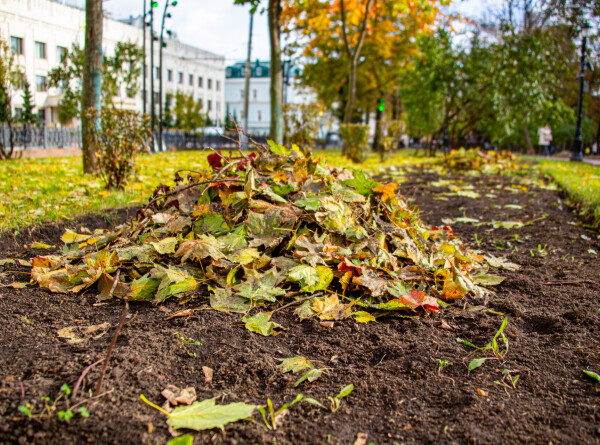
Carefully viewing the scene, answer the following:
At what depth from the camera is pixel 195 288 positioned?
2533mm

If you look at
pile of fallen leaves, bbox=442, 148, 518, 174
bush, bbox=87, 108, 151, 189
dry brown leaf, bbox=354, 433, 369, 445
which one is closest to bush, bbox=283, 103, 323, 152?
pile of fallen leaves, bbox=442, 148, 518, 174

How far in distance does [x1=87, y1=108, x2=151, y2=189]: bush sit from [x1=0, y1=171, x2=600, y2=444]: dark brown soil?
349 cm

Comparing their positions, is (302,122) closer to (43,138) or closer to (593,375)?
Answer: (43,138)

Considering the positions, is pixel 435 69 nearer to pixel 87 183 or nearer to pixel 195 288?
pixel 87 183

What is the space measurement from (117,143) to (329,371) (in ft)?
17.4

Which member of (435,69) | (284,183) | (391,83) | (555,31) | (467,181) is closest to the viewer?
(284,183)

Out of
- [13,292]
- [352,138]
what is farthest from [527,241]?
[352,138]

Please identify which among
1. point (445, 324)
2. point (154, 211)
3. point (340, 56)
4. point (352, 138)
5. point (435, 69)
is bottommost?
point (445, 324)

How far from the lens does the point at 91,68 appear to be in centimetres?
750

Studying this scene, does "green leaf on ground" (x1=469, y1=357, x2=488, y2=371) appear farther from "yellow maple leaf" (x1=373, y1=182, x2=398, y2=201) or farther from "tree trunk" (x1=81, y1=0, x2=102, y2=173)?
"tree trunk" (x1=81, y1=0, x2=102, y2=173)

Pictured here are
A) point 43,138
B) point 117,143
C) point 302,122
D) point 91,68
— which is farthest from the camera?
point 43,138

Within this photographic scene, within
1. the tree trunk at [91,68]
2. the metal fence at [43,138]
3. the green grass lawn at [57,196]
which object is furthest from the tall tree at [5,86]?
the tree trunk at [91,68]

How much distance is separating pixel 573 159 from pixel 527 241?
18.3 meters

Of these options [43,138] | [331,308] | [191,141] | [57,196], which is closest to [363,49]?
[191,141]
